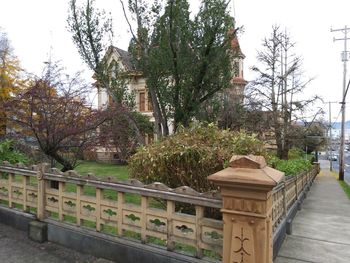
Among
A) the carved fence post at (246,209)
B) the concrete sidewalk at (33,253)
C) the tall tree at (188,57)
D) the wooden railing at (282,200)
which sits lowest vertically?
the concrete sidewalk at (33,253)

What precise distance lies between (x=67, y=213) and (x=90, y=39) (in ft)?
29.1

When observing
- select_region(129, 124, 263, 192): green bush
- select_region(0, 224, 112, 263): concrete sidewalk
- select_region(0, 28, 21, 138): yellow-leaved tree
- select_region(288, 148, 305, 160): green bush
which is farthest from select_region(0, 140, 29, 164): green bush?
select_region(288, 148, 305, 160): green bush

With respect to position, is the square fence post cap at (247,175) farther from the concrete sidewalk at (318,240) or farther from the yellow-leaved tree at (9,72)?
the yellow-leaved tree at (9,72)

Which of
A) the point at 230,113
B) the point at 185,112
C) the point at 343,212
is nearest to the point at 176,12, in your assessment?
the point at 185,112

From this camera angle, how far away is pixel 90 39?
1261 cm

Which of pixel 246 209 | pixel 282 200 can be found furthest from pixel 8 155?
pixel 246 209

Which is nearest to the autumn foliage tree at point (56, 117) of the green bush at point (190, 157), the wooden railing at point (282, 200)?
the green bush at point (190, 157)

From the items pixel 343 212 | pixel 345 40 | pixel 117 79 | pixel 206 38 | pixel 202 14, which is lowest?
pixel 343 212

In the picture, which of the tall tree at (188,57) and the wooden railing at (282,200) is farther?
the tall tree at (188,57)

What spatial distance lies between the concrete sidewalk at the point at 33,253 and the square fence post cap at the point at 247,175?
7.86 feet

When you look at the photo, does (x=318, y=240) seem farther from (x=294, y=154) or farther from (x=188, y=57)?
(x=294, y=154)

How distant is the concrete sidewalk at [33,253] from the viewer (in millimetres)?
4781

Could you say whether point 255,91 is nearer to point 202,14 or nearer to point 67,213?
point 202,14

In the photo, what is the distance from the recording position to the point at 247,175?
3.25 m
